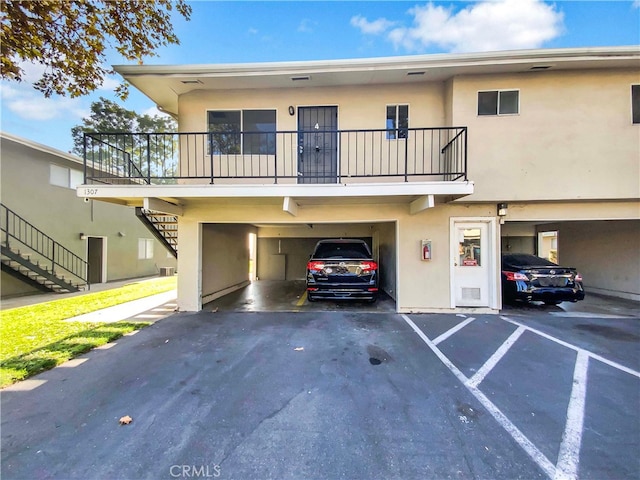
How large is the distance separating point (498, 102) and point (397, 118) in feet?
7.51

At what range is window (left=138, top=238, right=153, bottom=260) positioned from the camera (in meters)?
14.7

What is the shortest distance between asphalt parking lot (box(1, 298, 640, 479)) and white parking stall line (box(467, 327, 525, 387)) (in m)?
0.03

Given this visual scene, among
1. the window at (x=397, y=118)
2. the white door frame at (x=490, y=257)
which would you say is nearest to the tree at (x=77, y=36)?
the window at (x=397, y=118)

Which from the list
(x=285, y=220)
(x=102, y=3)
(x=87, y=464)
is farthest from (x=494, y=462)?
(x=102, y=3)

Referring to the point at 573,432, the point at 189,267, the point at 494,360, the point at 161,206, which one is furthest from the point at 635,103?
the point at 189,267

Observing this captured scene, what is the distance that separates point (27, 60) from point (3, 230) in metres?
6.82

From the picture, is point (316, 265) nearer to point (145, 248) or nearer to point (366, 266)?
point (366, 266)

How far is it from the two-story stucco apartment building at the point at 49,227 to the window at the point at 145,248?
1.23 m

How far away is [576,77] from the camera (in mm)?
6039

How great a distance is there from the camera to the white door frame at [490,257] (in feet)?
21.2

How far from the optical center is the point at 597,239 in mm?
9062

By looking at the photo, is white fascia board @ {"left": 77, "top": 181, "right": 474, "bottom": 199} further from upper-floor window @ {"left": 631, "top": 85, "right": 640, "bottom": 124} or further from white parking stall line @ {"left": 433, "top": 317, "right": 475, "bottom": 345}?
upper-floor window @ {"left": 631, "top": 85, "right": 640, "bottom": 124}

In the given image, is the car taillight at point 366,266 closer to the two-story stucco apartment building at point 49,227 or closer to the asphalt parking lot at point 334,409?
the asphalt parking lot at point 334,409

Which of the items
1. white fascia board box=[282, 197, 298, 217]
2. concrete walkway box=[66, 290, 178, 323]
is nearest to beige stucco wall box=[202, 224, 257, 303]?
concrete walkway box=[66, 290, 178, 323]
